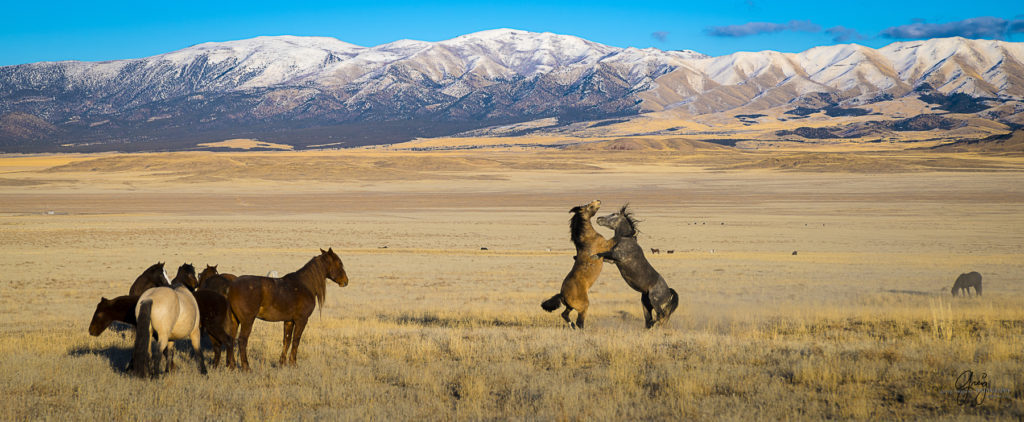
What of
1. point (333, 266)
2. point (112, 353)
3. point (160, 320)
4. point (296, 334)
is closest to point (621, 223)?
point (333, 266)

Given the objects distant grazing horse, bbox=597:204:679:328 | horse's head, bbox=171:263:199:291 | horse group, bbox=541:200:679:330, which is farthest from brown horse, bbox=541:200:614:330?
horse's head, bbox=171:263:199:291

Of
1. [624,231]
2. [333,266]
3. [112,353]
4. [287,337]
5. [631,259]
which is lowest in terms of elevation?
[112,353]

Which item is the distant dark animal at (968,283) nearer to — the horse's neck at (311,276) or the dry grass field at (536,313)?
the dry grass field at (536,313)

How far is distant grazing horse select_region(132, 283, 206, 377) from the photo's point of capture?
818cm

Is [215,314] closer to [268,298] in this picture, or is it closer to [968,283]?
[268,298]

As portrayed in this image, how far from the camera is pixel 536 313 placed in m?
15.1

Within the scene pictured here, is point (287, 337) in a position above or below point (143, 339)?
below

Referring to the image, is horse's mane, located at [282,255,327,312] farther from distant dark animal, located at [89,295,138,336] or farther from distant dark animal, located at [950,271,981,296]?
distant dark animal, located at [950,271,981,296]

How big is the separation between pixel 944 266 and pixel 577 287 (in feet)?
61.6

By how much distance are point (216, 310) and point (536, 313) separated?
7.36 m

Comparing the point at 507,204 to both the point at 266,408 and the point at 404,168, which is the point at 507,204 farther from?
the point at 266,408

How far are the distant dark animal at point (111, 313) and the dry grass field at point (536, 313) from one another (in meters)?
0.53

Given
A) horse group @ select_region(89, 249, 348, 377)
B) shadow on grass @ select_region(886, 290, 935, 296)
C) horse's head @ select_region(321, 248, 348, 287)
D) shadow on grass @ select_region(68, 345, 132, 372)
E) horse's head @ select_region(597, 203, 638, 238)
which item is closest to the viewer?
horse group @ select_region(89, 249, 348, 377)

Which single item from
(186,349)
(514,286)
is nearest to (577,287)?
(186,349)
